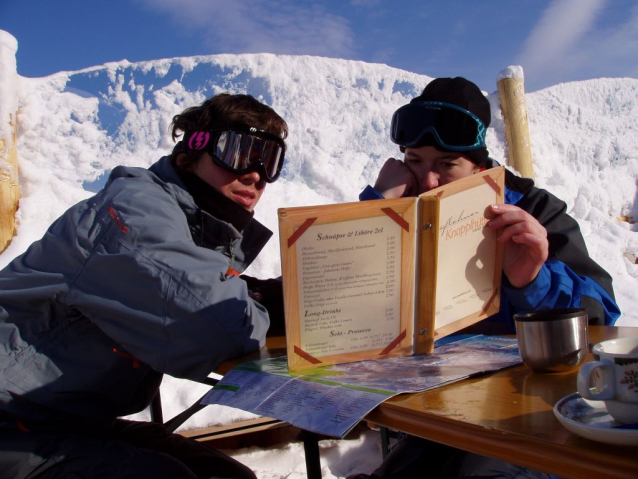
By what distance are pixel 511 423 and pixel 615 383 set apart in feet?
0.50

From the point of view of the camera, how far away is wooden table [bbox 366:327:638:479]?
24.7 inches

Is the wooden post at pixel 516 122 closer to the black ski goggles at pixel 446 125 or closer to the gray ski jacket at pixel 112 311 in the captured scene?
the black ski goggles at pixel 446 125

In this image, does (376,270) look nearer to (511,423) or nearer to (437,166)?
(511,423)

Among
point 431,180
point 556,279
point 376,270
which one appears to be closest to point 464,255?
point 376,270

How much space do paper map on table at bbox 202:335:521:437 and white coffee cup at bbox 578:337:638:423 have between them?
0.33 m

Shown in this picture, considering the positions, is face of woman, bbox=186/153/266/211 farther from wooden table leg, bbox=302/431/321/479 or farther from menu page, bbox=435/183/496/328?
wooden table leg, bbox=302/431/321/479

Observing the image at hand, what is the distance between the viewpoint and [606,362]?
698 mm

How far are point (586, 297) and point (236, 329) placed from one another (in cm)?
106

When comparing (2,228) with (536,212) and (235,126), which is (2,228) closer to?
(235,126)

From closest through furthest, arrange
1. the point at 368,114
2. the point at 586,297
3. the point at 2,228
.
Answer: the point at 586,297 < the point at 2,228 < the point at 368,114

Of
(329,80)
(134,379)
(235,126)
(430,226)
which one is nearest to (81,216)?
(134,379)

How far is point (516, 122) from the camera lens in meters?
8.05

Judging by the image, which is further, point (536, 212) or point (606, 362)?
point (536, 212)

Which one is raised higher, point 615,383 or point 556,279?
point 556,279
